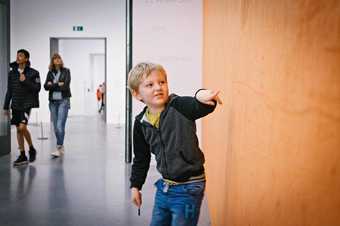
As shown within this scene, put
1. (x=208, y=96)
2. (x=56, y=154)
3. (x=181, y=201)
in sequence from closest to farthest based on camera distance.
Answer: (x=208, y=96) → (x=181, y=201) → (x=56, y=154)

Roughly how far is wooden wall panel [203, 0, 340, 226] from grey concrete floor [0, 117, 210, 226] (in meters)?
1.90

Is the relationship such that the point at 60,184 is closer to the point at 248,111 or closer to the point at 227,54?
the point at 227,54

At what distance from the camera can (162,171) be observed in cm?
207

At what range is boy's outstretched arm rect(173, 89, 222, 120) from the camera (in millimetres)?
1823

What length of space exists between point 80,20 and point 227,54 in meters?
11.8

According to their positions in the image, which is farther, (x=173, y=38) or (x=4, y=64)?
(x=4, y=64)

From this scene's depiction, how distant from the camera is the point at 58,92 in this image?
286 inches

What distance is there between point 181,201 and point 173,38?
4.38 m

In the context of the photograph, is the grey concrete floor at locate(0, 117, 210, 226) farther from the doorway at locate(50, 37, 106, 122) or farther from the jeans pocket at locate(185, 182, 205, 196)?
the doorway at locate(50, 37, 106, 122)

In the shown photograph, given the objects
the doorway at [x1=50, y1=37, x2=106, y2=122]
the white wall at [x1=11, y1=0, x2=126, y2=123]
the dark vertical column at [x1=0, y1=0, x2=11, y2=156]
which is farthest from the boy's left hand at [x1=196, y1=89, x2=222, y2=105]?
the doorway at [x1=50, y1=37, x2=106, y2=122]

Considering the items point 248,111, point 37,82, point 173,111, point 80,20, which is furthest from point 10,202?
point 80,20

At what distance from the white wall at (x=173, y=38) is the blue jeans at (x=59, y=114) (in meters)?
1.74

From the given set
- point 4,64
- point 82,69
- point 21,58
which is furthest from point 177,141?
point 82,69

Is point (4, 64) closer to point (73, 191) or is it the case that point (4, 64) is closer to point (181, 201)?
point (73, 191)
